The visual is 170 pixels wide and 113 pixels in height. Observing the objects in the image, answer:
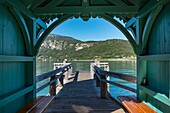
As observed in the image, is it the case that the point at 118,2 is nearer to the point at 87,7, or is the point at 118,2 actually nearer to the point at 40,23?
the point at 87,7

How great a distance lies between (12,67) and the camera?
2.66 metres

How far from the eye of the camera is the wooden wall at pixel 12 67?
7.60 ft

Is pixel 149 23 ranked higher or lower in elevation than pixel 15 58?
higher

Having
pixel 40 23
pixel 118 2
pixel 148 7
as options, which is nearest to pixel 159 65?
pixel 148 7

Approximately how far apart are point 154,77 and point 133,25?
137cm

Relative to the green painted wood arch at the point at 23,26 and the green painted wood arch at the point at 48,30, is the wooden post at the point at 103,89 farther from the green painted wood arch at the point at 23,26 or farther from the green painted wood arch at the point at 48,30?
the green painted wood arch at the point at 23,26

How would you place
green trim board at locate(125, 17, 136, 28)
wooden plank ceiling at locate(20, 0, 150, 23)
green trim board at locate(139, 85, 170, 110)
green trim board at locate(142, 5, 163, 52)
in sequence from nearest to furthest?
green trim board at locate(139, 85, 170, 110) → green trim board at locate(142, 5, 163, 52) → wooden plank ceiling at locate(20, 0, 150, 23) → green trim board at locate(125, 17, 136, 28)

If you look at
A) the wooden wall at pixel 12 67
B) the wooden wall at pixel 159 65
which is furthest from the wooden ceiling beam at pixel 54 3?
the wooden wall at pixel 159 65

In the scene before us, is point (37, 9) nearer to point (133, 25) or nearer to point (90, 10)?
point (90, 10)

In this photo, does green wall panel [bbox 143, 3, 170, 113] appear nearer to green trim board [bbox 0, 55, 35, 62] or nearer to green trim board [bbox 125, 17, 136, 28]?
green trim board [bbox 125, 17, 136, 28]

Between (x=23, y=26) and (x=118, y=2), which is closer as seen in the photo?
(x=23, y=26)

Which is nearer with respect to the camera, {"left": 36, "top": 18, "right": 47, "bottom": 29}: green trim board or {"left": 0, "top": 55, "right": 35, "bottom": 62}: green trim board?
{"left": 0, "top": 55, "right": 35, "bottom": 62}: green trim board

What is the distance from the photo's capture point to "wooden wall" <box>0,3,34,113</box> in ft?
7.60

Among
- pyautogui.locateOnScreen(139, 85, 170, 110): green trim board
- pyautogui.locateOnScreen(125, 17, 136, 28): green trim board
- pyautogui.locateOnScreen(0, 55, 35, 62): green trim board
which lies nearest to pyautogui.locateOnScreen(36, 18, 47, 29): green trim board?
pyautogui.locateOnScreen(0, 55, 35, 62): green trim board
